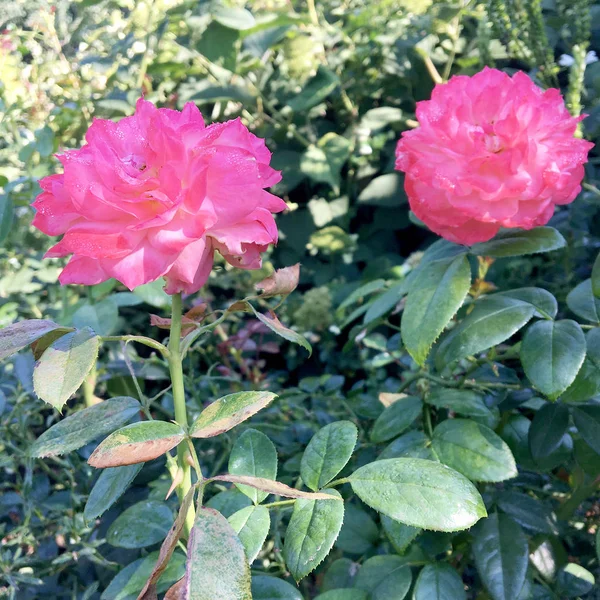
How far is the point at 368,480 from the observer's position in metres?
0.39

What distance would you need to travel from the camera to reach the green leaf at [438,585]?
20.6 inches

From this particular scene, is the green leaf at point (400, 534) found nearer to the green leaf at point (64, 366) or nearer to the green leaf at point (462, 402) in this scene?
the green leaf at point (462, 402)

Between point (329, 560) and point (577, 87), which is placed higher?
point (577, 87)

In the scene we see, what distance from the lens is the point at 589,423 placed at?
1.92ft

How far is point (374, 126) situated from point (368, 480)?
1.27m

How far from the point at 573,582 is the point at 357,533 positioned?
0.83 feet

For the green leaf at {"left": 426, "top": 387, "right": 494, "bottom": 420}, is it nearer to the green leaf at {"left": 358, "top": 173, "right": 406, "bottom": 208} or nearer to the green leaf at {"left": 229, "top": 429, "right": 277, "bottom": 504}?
the green leaf at {"left": 229, "top": 429, "right": 277, "bottom": 504}

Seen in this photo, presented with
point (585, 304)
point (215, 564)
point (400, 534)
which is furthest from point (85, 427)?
point (585, 304)

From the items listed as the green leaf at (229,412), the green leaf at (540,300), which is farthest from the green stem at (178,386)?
the green leaf at (540,300)

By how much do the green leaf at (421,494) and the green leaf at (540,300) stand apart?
0.86 ft

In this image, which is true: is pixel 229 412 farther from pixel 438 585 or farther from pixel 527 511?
pixel 527 511

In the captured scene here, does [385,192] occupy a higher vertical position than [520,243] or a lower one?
lower

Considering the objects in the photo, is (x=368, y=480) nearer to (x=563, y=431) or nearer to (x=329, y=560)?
(x=563, y=431)

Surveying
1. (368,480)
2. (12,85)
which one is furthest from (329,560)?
(12,85)
